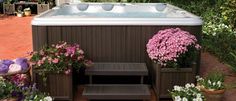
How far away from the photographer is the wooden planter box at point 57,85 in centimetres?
373

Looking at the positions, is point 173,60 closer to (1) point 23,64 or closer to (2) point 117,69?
(2) point 117,69

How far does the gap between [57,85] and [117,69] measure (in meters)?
0.70

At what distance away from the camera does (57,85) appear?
376 centimetres

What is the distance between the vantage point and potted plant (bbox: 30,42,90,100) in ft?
12.1

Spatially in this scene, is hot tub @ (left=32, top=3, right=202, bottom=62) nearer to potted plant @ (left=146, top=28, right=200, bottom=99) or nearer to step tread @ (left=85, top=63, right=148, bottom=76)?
step tread @ (left=85, top=63, right=148, bottom=76)

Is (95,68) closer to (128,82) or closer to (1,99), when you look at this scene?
(128,82)

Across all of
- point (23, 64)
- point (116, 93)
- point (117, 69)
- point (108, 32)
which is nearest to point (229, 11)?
point (108, 32)

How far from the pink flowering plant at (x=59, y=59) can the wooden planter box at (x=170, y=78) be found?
0.81 m

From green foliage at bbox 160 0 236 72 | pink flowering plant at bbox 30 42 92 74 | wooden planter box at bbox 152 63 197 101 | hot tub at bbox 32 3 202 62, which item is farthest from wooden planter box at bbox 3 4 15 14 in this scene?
wooden planter box at bbox 152 63 197 101

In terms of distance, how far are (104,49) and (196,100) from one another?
55.0 inches

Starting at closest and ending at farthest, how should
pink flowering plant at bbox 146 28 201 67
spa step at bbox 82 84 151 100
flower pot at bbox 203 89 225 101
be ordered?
1. flower pot at bbox 203 89 225 101
2. spa step at bbox 82 84 151 100
3. pink flowering plant at bbox 146 28 201 67

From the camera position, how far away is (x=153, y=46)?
3957 millimetres

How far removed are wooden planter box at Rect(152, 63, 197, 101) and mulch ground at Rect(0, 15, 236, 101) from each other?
453 mm

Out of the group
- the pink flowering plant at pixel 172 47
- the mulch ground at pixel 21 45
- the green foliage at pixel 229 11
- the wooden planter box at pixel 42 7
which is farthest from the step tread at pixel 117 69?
the wooden planter box at pixel 42 7
